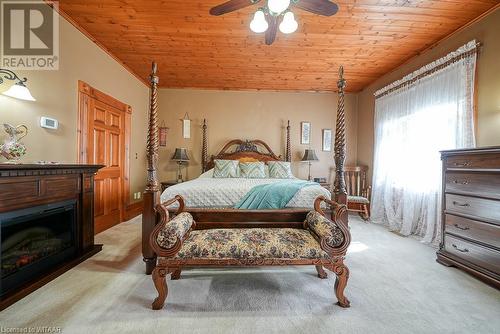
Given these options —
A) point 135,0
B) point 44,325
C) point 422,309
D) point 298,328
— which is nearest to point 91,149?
point 135,0

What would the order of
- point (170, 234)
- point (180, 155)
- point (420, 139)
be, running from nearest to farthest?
1. point (170, 234)
2. point (420, 139)
3. point (180, 155)

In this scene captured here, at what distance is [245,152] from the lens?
4.79m

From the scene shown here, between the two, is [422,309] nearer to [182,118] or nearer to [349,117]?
[349,117]

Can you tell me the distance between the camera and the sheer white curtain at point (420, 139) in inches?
107

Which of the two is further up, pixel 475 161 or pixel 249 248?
pixel 475 161

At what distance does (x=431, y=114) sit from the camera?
314cm

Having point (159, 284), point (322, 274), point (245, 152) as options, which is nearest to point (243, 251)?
point (159, 284)

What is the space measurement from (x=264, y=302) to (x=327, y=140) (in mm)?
4106

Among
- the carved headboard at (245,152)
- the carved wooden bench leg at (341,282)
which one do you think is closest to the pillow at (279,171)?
the carved headboard at (245,152)

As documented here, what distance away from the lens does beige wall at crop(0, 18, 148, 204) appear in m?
2.23

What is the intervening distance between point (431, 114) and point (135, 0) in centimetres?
405

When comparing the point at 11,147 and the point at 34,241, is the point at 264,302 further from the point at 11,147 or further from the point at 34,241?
the point at 11,147

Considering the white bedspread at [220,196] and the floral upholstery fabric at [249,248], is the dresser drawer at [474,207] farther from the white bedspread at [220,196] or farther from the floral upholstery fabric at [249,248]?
the floral upholstery fabric at [249,248]

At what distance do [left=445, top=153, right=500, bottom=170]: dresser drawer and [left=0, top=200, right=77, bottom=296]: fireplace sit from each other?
160 inches
